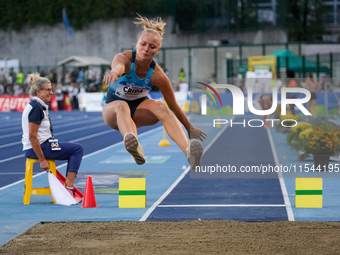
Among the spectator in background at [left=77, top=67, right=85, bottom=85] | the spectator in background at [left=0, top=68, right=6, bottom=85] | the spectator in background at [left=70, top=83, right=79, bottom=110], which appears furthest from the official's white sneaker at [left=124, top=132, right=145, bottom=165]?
the spectator in background at [left=0, top=68, right=6, bottom=85]

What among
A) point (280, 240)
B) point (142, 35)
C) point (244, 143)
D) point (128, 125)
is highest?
point (142, 35)

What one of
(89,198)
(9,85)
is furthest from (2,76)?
→ (89,198)

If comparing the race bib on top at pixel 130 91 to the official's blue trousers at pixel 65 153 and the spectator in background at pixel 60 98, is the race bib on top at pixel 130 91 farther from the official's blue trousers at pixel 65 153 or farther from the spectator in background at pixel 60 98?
the spectator in background at pixel 60 98

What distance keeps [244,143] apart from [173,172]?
5.15 meters

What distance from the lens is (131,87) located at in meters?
5.73

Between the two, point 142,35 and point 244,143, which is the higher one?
point 142,35

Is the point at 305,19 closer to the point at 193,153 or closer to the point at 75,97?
the point at 75,97

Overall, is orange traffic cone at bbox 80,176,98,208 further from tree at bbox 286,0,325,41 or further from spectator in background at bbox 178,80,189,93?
tree at bbox 286,0,325,41

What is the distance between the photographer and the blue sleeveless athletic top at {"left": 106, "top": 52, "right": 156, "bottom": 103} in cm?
565

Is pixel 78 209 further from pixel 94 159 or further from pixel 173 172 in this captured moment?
pixel 94 159

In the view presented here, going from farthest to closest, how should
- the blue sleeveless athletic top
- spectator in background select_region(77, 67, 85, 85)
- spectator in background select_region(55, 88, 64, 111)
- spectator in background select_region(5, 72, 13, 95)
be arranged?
spectator in background select_region(5, 72, 13, 95)
spectator in background select_region(77, 67, 85, 85)
spectator in background select_region(55, 88, 64, 111)
the blue sleeveless athletic top

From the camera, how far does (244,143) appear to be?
17156mm

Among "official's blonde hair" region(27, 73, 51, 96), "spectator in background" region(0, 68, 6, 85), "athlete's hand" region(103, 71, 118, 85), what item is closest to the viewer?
"athlete's hand" region(103, 71, 118, 85)

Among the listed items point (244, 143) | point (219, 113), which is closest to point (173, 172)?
point (219, 113)
